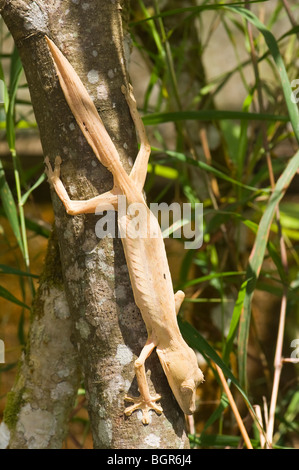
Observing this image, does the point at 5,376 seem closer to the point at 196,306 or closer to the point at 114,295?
A: the point at 196,306

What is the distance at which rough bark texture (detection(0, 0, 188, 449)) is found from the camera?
1.05m

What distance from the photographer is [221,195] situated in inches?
95.1

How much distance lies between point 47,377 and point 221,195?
4.53 ft

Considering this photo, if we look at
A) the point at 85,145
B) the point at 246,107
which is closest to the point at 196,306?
the point at 246,107

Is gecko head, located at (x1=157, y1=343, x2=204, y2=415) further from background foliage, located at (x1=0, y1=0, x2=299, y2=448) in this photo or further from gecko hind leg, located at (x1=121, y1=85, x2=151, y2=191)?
gecko hind leg, located at (x1=121, y1=85, x2=151, y2=191)

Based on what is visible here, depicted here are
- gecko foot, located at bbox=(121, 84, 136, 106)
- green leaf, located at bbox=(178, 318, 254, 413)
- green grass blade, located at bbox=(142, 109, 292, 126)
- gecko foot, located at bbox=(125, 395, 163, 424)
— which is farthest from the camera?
green grass blade, located at bbox=(142, 109, 292, 126)

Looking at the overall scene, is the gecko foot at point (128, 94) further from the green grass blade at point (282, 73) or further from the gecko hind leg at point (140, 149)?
the green grass blade at point (282, 73)

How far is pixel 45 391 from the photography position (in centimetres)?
131

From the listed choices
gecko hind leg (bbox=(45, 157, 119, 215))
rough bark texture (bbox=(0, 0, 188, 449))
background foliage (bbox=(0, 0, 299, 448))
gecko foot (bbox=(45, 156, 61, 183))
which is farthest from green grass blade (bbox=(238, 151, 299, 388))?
gecko foot (bbox=(45, 156, 61, 183))

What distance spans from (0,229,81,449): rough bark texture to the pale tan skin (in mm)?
284

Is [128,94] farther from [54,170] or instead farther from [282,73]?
[282,73]

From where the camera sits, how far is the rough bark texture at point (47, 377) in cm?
129

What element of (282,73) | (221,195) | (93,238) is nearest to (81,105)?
(93,238)

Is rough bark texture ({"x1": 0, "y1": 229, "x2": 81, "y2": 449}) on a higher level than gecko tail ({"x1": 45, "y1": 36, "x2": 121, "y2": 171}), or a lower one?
lower
